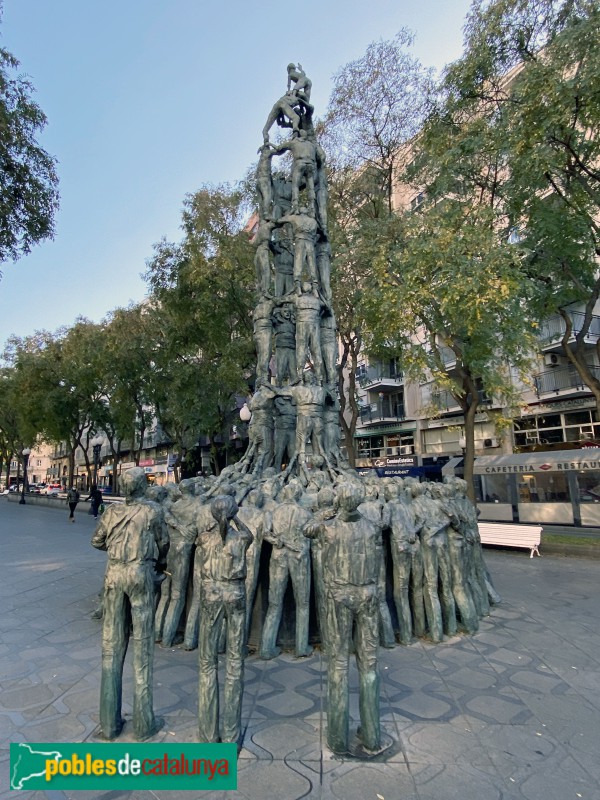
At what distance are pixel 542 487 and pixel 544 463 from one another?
827mm

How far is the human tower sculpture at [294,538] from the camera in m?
3.46

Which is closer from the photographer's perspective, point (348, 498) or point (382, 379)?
point (348, 498)

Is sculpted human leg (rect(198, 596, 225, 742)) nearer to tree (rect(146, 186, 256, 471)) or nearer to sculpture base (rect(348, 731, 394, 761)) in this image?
sculpture base (rect(348, 731, 394, 761))

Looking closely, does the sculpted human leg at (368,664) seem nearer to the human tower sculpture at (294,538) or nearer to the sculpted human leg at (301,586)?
the human tower sculpture at (294,538)

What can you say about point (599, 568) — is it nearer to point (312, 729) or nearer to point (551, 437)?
point (312, 729)

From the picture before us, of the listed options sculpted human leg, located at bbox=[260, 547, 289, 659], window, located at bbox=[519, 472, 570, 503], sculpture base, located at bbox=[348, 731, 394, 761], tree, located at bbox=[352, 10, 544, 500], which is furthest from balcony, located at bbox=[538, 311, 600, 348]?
sculpture base, located at bbox=[348, 731, 394, 761]

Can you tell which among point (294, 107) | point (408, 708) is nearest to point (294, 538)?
point (408, 708)

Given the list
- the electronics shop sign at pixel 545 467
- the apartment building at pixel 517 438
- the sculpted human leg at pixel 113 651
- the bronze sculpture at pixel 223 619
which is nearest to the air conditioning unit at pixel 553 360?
the apartment building at pixel 517 438

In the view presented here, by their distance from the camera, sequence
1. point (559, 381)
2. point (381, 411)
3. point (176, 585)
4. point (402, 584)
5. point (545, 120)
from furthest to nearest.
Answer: point (381, 411) → point (559, 381) → point (545, 120) → point (176, 585) → point (402, 584)

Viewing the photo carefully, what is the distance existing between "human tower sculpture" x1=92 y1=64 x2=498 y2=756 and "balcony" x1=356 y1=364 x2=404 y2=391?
745 inches

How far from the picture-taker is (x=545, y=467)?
15633 millimetres

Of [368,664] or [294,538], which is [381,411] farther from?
[368,664]

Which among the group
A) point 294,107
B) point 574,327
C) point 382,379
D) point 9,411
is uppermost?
point 294,107

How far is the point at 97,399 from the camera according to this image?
92.9 ft
